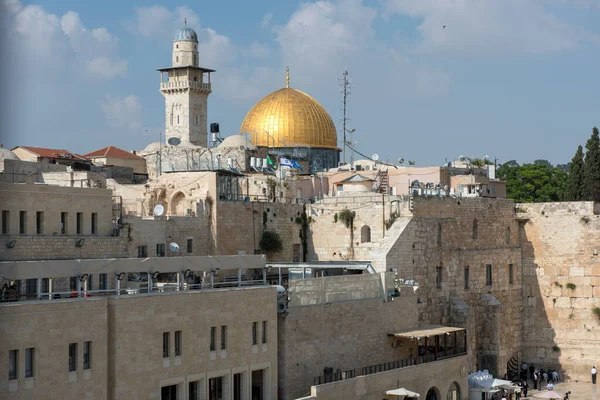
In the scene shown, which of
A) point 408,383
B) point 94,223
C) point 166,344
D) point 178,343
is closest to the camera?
point 166,344

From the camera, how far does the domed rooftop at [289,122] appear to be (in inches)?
2143

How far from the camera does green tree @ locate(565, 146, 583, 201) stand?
164ft

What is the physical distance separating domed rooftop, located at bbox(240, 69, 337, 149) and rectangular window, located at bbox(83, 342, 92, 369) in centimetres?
3052

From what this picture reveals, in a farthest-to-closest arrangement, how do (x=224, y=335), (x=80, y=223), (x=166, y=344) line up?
(x=80, y=223), (x=224, y=335), (x=166, y=344)

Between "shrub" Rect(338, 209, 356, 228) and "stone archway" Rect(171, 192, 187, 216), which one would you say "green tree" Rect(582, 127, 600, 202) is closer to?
"shrub" Rect(338, 209, 356, 228)

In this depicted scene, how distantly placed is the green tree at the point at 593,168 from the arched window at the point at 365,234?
51.0 feet

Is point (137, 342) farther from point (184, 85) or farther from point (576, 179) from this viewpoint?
point (184, 85)

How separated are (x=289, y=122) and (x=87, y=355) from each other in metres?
31.9

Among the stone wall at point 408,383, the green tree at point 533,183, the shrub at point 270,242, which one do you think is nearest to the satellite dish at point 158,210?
the shrub at point 270,242

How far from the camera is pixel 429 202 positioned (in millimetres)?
38312

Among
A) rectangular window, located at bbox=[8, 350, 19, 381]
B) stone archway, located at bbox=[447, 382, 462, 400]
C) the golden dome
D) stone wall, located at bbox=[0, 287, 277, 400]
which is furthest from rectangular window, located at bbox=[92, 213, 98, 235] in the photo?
the golden dome

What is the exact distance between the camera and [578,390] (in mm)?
39781

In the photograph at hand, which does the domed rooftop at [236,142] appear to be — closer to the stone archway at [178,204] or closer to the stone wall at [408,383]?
the stone archway at [178,204]

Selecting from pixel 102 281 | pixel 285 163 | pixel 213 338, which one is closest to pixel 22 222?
pixel 102 281
